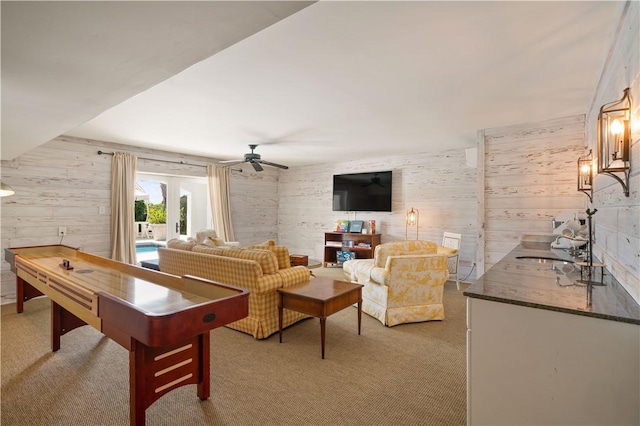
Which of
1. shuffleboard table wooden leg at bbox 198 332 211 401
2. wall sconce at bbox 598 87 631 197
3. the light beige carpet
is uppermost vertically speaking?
wall sconce at bbox 598 87 631 197

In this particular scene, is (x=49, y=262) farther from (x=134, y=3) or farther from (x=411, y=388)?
(x=411, y=388)

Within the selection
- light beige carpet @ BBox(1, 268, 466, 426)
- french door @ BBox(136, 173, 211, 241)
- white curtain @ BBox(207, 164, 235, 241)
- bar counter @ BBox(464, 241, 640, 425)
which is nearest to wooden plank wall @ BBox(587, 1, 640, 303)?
bar counter @ BBox(464, 241, 640, 425)

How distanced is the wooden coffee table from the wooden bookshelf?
3.21 m

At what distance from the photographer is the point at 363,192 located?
6.74 meters

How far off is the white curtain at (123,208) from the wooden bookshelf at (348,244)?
376cm

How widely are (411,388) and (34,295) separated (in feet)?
15.4

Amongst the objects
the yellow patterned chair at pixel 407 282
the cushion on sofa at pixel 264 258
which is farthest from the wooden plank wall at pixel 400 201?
the cushion on sofa at pixel 264 258

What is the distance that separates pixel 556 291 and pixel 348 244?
5.19 m

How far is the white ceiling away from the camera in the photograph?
1.28m

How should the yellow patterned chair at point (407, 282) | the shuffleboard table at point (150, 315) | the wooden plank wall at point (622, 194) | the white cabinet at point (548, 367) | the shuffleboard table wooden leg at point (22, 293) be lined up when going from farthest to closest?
the shuffleboard table wooden leg at point (22, 293) → the yellow patterned chair at point (407, 282) → the shuffleboard table at point (150, 315) → the wooden plank wall at point (622, 194) → the white cabinet at point (548, 367)

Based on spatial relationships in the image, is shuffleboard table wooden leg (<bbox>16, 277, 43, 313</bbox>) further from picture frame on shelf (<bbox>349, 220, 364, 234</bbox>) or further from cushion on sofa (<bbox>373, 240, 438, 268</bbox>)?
picture frame on shelf (<bbox>349, 220, 364, 234</bbox>)

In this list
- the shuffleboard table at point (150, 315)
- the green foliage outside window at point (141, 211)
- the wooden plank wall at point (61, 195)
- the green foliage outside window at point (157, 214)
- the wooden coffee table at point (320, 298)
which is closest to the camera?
the shuffleboard table at point (150, 315)

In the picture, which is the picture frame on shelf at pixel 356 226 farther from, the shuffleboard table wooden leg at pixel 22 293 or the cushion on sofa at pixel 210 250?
the shuffleboard table wooden leg at pixel 22 293

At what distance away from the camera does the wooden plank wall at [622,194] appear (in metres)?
1.42
